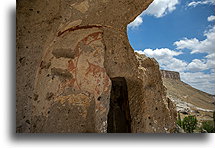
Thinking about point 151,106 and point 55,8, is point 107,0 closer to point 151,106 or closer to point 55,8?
point 55,8

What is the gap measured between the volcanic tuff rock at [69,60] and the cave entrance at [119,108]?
1.03m

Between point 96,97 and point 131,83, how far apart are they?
1.06m

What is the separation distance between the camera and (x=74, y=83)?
320cm

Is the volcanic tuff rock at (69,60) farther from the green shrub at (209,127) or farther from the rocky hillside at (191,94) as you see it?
the green shrub at (209,127)

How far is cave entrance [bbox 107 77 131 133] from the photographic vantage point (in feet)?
15.3

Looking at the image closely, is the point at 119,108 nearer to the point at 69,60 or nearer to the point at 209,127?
the point at 209,127

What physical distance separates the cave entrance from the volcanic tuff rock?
1032mm

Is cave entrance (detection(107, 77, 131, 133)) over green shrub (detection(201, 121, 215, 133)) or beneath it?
over

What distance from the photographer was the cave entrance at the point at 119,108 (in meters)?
4.67

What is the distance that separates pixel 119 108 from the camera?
16.3 ft

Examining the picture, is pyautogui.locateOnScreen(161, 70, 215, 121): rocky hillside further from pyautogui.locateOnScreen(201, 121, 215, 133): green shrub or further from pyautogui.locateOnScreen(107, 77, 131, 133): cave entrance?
pyautogui.locateOnScreen(107, 77, 131, 133): cave entrance

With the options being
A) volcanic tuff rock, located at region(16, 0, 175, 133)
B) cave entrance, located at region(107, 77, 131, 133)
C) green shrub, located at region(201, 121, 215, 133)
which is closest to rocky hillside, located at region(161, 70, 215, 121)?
green shrub, located at region(201, 121, 215, 133)

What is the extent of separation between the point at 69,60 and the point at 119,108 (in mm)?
2129

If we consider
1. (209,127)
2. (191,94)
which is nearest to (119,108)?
(209,127)
